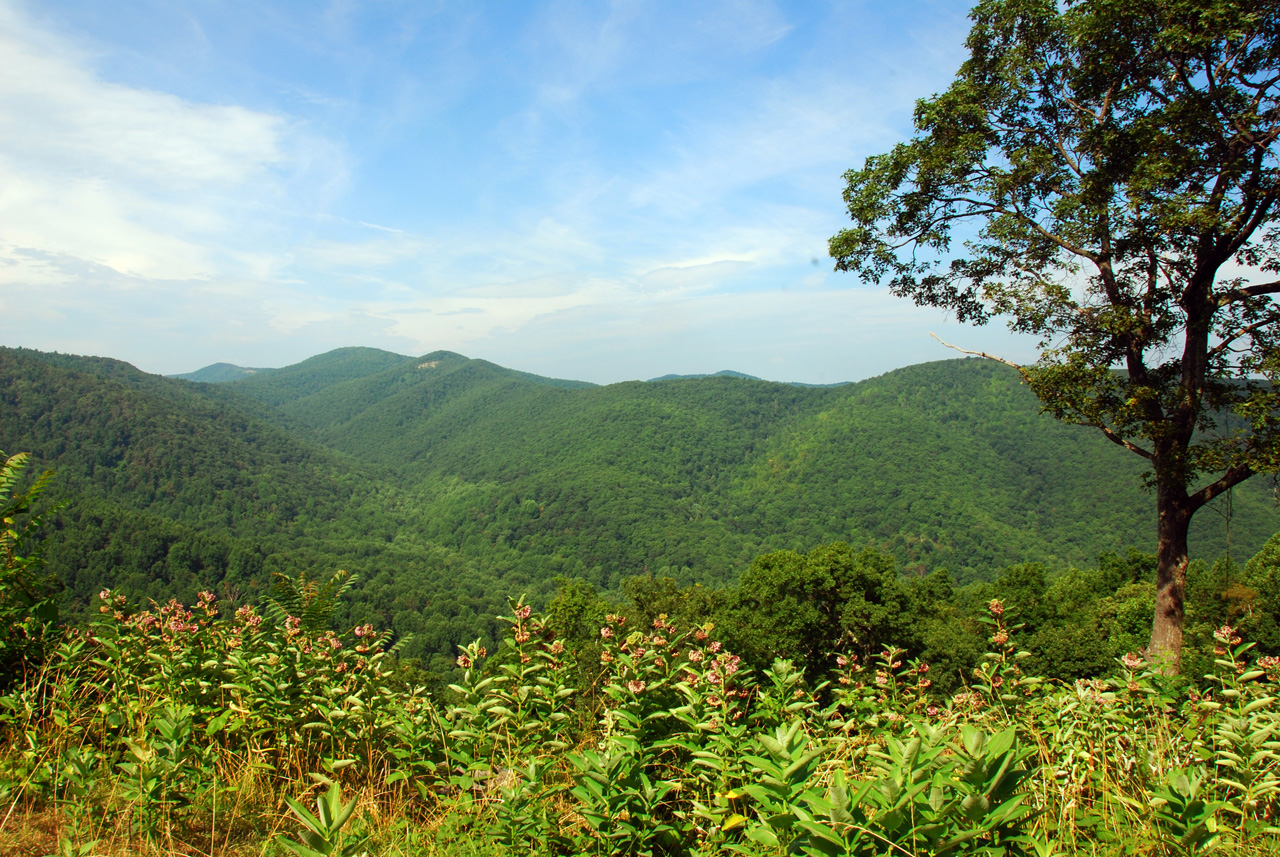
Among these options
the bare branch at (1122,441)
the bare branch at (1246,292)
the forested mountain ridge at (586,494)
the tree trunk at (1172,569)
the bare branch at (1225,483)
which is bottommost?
the forested mountain ridge at (586,494)

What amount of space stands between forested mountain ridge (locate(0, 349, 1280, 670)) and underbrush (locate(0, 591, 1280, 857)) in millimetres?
52868

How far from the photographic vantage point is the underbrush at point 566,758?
62.4 inches

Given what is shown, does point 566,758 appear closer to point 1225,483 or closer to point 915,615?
point 1225,483

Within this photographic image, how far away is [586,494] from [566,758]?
11010 centimetres

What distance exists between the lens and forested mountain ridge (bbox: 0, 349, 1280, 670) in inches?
2406

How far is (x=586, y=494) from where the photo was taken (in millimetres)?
111812

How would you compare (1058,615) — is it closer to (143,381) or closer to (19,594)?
(19,594)

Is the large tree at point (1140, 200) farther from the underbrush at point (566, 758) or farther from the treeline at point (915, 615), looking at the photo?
the treeline at point (915, 615)

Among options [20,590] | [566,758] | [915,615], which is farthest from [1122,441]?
[915,615]

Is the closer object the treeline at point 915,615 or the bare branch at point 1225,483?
the bare branch at point 1225,483

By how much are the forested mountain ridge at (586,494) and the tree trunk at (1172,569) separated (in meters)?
52.8

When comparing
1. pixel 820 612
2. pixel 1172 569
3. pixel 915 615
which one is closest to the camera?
pixel 1172 569

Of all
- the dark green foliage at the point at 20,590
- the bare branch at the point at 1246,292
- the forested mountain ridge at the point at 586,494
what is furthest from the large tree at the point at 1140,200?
the forested mountain ridge at the point at 586,494

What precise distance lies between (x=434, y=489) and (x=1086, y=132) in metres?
142
